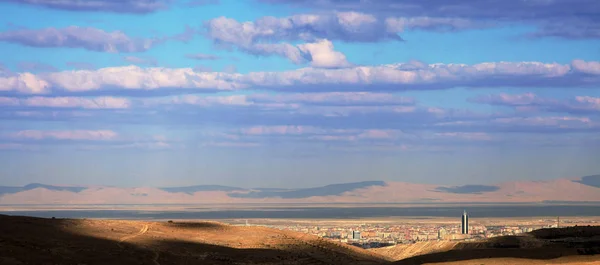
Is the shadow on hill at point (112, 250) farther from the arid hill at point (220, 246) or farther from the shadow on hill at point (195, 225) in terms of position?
the shadow on hill at point (195, 225)

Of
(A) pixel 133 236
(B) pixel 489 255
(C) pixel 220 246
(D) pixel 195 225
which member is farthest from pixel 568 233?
(A) pixel 133 236

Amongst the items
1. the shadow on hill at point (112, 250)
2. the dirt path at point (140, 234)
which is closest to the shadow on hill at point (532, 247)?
the shadow on hill at point (112, 250)

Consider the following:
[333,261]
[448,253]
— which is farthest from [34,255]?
[448,253]

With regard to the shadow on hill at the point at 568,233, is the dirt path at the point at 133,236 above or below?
below

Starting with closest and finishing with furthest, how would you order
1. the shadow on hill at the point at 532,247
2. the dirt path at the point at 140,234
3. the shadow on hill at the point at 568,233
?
the dirt path at the point at 140,234 < the shadow on hill at the point at 532,247 < the shadow on hill at the point at 568,233

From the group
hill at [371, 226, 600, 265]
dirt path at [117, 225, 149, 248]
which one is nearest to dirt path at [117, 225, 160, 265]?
dirt path at [117, 225, 149, 248]

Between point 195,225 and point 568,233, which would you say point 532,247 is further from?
point 195,225

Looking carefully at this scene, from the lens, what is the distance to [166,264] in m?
54.9

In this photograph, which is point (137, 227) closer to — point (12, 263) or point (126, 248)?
point (126, 248)

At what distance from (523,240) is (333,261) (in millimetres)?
15533

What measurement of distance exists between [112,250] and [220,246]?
380 inches

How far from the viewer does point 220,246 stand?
64.6 metres

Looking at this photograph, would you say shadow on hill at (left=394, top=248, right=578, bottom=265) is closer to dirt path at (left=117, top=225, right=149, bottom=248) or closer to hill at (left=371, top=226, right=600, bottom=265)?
hill at (left=371, top=226, right=600, bottom=265)

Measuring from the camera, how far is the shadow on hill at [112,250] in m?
52.3
